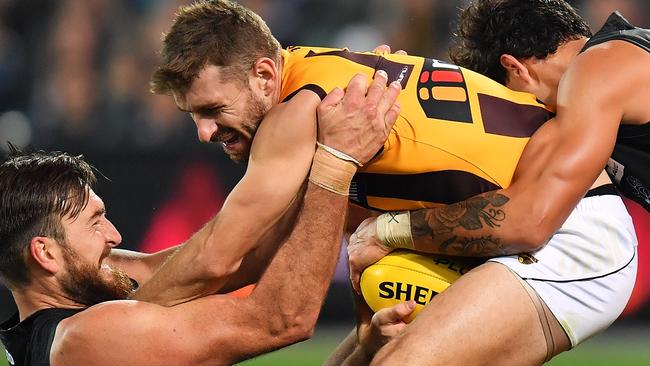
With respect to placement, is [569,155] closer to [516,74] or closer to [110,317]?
[516,74]

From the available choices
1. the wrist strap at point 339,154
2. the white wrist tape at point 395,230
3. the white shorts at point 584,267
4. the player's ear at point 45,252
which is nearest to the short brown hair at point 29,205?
the player's ear at point 45,252

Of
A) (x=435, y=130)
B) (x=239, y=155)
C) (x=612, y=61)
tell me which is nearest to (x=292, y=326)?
(x=239, y=155)

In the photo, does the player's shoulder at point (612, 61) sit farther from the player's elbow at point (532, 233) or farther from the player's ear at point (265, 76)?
the player's ear at point (265, 76)

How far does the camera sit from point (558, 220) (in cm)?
507

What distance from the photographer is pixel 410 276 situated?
211 inches

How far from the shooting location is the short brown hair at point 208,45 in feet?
16.7

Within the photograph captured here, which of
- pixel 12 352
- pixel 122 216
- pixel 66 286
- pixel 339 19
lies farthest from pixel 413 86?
pixel 339 19

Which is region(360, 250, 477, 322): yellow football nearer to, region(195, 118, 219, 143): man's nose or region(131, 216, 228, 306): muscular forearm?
region(131, 216, 228, 306): muscular forearm

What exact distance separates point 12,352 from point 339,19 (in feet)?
22.1

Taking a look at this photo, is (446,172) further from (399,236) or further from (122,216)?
(122,216)

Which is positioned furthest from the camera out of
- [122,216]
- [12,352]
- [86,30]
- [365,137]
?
[86,30]

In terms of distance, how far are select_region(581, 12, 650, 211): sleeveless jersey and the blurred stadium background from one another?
4.58 meters

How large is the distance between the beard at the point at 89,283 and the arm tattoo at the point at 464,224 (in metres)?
1.40

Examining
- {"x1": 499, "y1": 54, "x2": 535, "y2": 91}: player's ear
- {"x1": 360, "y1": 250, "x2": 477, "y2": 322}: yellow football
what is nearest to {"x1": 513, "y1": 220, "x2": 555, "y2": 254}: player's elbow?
{"x1": 360, "y1": 250, "x2": 477, "y2": 322}: yellow football
